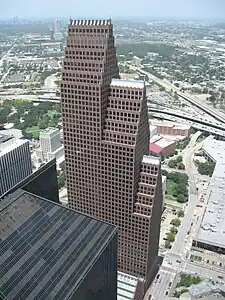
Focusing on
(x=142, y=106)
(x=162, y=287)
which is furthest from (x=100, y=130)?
(x=162, y=287)

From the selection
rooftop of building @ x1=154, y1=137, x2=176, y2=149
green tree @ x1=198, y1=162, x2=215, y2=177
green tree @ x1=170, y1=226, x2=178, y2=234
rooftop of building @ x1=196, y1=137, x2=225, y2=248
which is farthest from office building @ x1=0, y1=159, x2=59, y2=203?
rooftop of building @ x1=154, y1=137, x2=176, y2=149

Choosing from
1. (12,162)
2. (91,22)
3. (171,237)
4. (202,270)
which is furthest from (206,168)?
(91,22)

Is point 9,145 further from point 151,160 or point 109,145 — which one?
point 151,160

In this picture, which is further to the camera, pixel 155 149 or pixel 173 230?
pixel 155 149

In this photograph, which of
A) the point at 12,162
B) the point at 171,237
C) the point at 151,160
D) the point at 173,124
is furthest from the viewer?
the point at 173,124

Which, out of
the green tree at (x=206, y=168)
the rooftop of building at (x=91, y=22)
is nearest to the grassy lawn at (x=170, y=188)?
A: the green tree at (x=206, y=168)

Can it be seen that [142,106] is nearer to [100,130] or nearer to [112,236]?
[100,130]

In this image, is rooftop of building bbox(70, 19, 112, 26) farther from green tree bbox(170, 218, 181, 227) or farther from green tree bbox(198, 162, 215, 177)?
green tree bbox(198, 162, 215, 177)
